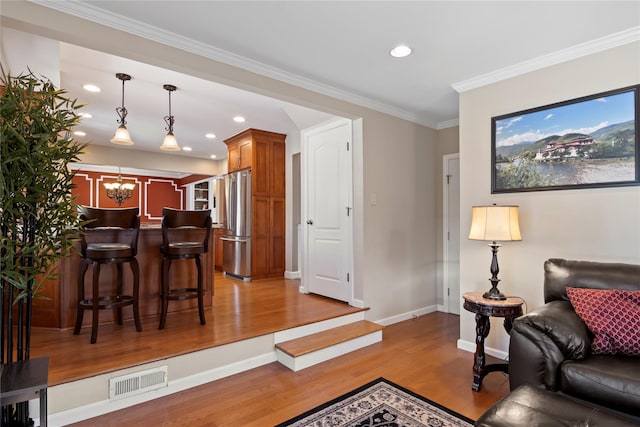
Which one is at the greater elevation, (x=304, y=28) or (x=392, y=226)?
(x=304, y=28)

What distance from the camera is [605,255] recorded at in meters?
2.48

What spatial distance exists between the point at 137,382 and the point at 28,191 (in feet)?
4.77

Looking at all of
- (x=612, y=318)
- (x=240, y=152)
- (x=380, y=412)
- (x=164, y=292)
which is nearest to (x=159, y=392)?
(x=164, y=292)

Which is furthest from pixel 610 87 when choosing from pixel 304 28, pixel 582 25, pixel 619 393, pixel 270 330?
pixel 270 330

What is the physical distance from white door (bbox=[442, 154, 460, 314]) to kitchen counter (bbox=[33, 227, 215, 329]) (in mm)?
3019

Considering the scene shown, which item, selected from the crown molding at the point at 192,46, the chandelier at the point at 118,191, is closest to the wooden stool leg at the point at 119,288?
the crown molding at the point at 192,46

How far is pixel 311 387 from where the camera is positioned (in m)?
2.50

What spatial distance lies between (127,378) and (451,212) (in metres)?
3.91

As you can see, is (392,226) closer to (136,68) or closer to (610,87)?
(610,87)

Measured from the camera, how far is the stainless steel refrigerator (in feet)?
18.1

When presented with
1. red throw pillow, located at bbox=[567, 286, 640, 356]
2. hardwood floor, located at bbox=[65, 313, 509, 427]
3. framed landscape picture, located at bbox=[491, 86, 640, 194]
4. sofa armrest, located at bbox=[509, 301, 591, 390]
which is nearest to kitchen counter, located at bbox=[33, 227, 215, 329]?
hardwood floor, located at bbox=[65, 313, 509, 427]

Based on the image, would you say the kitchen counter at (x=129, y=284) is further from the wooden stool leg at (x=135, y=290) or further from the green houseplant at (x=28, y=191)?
the green houseplant at (x=28, y=191)

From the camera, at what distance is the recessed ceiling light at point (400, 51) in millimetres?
2598

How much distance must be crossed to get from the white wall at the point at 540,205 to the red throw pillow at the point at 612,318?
65 centimetres
